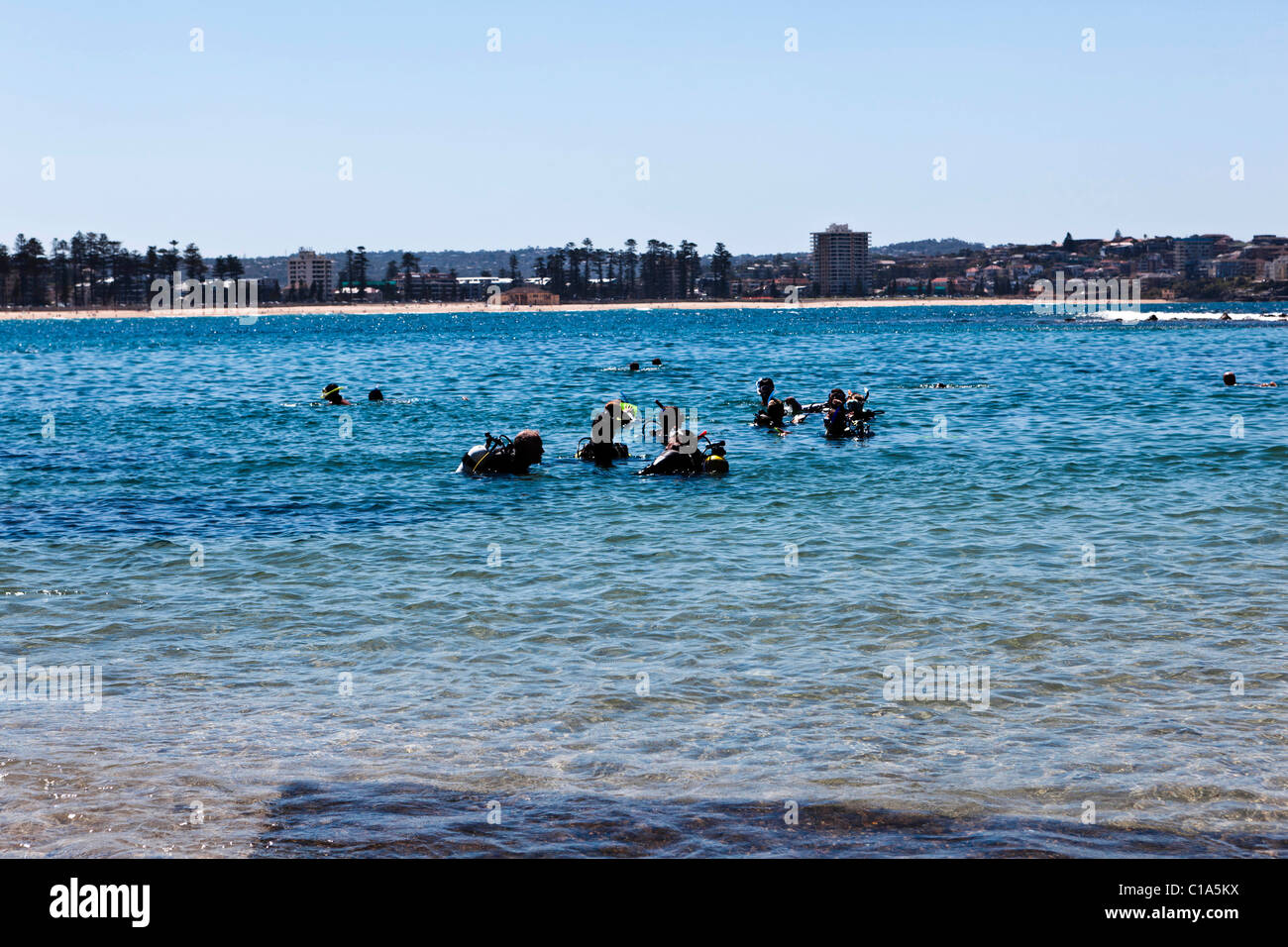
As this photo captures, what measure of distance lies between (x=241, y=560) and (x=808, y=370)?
5340 cm

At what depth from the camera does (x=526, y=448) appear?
2562cm

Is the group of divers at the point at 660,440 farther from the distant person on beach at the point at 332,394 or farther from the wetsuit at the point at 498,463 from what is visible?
the distant person on beach at the point at 332,394

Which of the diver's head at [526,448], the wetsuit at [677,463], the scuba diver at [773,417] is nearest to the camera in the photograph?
the wetsuit at [677,463]

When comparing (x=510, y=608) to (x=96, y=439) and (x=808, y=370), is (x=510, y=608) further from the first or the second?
(x=808, y=370)

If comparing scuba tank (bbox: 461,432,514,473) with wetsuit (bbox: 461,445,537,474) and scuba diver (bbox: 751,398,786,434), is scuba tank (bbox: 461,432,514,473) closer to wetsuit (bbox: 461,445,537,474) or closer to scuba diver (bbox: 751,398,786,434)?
wetsuit (bbox: 461,445,537,474)

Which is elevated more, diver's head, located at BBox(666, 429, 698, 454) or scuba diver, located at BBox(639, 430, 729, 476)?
diver's head, located at BBox(666, 429, 698, 454)

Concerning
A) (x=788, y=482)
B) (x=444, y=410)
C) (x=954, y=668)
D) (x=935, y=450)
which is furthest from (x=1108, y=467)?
(x=444, y=410)

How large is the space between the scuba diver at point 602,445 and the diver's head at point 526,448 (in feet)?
4.77

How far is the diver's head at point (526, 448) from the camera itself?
2552 centimetres

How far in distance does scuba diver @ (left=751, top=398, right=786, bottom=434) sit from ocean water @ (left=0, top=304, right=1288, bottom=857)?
4.91 meters

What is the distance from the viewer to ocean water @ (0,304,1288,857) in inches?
294

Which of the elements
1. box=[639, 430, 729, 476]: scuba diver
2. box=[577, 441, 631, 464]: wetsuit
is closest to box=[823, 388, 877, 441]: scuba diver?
box=[577, 441, 631, 464]: wetsuit

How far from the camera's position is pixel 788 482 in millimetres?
23547

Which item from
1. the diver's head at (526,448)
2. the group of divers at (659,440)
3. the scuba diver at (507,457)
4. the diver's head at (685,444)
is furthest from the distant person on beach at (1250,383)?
the scuba diver at (507,457)
